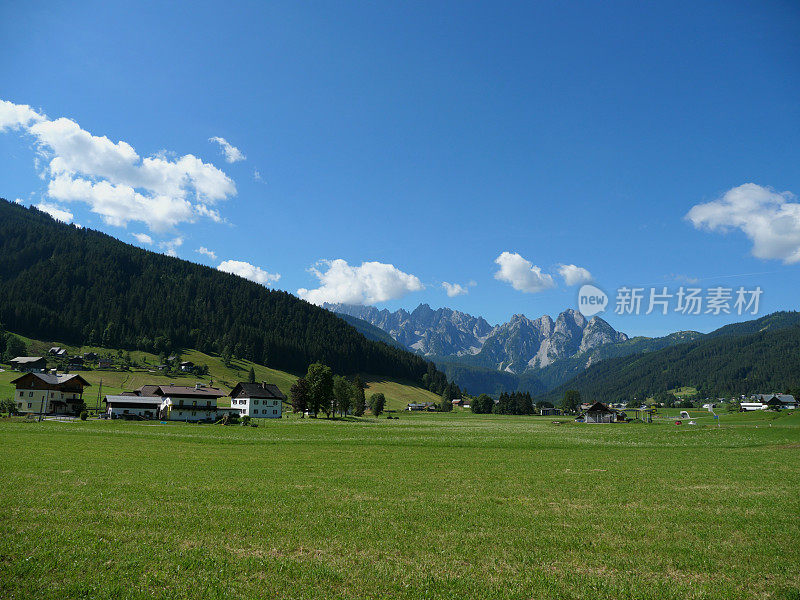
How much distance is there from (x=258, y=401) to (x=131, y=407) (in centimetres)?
2952

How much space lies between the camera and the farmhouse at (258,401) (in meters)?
117

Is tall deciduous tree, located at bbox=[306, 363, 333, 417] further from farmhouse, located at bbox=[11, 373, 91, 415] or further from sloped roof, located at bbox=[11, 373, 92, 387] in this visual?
sloped roof, located at bbox=[11, 373, 92, 387]

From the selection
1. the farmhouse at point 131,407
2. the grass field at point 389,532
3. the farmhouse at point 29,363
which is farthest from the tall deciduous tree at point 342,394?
the farmhouse at point 29,363

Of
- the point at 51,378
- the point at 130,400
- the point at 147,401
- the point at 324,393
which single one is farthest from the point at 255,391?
the point at 51,378

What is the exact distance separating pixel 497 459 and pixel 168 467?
25467mm

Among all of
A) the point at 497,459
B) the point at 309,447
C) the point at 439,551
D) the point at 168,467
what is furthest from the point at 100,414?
the point at 439,551

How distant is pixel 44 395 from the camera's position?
100625mm

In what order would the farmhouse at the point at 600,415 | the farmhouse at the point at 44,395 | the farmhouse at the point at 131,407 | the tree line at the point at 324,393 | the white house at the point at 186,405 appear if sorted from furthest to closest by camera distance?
the farmhouse at the point at 600,415 < the tree line at the point at 324,393 < the white house at the point at 186,405 < the farmhouse at the point at 131,407 < the farmhouse at the point at 44,395

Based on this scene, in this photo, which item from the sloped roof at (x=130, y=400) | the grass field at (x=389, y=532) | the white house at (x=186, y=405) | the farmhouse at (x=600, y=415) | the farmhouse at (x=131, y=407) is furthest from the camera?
the farmhouse at (x=600, y=415)

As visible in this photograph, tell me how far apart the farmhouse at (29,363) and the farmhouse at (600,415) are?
19611 cm

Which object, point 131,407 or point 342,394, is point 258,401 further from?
point 131,407

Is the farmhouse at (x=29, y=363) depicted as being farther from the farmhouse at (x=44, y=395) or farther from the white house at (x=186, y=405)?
the white house at (x=186, y=405)

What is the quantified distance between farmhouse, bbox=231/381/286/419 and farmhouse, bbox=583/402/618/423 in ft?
296

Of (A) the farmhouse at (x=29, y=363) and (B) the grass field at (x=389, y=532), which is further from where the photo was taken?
(A) the farmhouse at (x=29, y=363)
